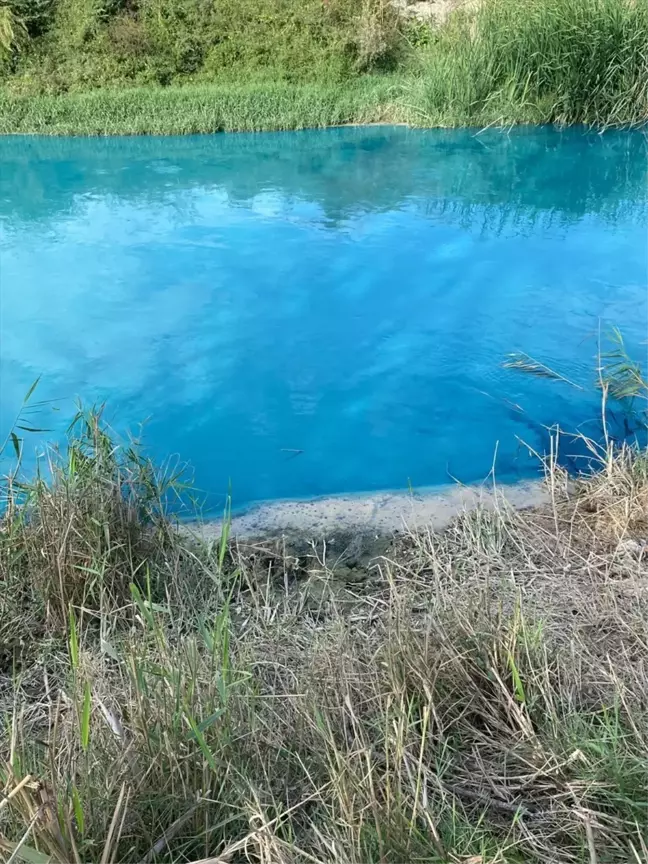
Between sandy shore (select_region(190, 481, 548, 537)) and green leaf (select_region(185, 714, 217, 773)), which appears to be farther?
sandy shore (select_region(190, 481, 548, 537))

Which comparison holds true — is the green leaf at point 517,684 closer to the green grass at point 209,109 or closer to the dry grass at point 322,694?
the dry grass at point 322,694

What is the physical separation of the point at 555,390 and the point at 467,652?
7.10ft

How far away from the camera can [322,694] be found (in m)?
1.55

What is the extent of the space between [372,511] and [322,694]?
3.90 ft

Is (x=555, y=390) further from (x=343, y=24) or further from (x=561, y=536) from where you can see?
(x=343, y=24)

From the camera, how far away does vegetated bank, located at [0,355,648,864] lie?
118 centimetres

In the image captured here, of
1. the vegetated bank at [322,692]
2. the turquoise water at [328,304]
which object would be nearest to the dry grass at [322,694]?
the vegetated bank at [322,692]

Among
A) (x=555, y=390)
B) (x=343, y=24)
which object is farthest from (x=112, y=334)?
(x=343, y=24)

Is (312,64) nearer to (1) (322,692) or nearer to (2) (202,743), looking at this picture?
(1) (322,692)

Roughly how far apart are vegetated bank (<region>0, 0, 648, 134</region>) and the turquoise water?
3.24ft

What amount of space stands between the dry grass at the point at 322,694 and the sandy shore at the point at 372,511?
0.55ft

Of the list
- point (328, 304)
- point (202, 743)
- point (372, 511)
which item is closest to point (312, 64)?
point (328, 304)

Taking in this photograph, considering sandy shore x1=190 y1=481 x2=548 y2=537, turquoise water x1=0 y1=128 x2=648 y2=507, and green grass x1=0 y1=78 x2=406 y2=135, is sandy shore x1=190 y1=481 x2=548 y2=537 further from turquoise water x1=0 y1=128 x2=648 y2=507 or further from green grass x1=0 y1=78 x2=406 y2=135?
green grass x1=0 y1=78 x2=406 y2=135

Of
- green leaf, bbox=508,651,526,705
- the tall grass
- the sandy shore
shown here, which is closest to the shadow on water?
the tall grass
